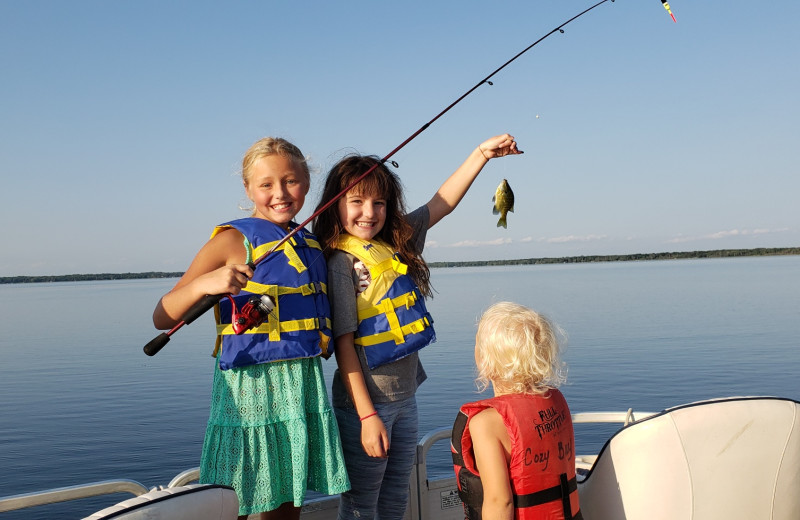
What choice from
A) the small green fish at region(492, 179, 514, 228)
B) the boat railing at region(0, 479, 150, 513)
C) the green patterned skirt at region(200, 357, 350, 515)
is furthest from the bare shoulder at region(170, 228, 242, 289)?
the small green fish at region(492, 179, 514, 228)

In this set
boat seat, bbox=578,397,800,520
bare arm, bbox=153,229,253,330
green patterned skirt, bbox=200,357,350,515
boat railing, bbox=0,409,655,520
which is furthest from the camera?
boat railing, bbox=0,409,655,520

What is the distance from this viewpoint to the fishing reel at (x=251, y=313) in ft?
7.98

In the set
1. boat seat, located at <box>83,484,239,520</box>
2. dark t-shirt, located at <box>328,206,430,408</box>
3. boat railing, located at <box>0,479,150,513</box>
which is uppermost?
dark t-shirt, located at <box>328,206,430,408</box>

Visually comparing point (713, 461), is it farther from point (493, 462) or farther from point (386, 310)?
point (386, 310)

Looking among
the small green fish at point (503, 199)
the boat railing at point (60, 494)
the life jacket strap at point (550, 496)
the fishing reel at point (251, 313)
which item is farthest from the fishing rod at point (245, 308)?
the small green fish at point (503, 199)

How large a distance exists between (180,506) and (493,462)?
1.01 m

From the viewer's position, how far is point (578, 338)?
18719mm

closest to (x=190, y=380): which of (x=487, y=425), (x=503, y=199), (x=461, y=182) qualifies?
(x=503, y=199)

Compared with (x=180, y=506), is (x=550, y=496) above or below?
below

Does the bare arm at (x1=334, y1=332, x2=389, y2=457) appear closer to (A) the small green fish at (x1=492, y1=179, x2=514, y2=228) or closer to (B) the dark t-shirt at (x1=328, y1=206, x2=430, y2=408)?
(B) the dark t-shirt at (x1=328, y1=206, x2=430, y2=408)

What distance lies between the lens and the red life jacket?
228 cm

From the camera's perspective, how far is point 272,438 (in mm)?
2506

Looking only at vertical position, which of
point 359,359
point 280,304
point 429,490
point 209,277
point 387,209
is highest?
point 387,209

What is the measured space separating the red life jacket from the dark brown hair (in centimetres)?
90
